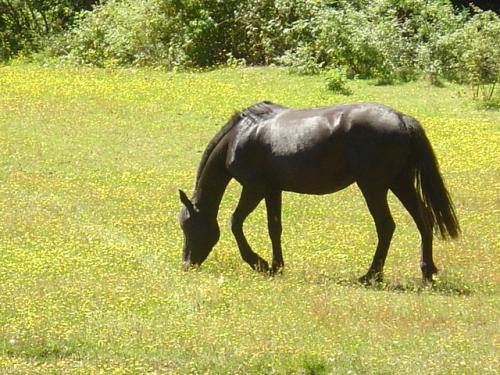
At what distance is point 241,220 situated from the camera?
44.7 feet

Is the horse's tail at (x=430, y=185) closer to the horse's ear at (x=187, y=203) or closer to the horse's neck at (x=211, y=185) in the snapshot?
the horse's neck at (x=211, y=185)

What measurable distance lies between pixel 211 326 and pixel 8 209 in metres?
6.79

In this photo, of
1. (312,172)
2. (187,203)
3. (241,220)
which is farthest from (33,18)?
(312,172)

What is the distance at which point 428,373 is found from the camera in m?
9.52

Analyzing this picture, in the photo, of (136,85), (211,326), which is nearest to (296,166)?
(211,326)

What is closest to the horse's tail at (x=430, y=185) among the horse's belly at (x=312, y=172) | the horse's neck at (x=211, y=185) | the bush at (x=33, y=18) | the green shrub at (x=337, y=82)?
the horse's belly at (x=312, y=172)

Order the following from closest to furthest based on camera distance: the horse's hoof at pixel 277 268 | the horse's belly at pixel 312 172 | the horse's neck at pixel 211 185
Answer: the horse's belly at pixel 312 172 < the horse's hoof at pixel 277 268 < the horse's neck at pixel 211 185

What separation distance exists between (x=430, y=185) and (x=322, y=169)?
1.15 metres

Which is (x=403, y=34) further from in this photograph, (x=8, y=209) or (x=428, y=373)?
(x=428, y=373)

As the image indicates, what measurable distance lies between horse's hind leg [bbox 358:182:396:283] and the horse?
0.01m

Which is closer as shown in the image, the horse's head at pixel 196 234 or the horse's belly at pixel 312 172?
the horse's belly at pixel 312 172

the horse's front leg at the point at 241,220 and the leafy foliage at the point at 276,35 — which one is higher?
the horse's front leg at the point at 241,220

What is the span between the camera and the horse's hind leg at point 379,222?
42.0 feet

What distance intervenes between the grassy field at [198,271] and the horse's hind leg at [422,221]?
19 centimetres
